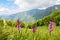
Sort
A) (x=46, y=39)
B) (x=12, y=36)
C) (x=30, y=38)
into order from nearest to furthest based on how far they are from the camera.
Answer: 1. (x=12, y=36)
2. (x=30, y=38)
3. (x=46, y=39)

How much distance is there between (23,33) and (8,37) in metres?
0.61

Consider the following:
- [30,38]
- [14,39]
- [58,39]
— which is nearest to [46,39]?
[58,39]

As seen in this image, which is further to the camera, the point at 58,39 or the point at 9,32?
the point at 58,39

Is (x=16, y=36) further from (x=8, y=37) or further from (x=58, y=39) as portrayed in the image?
(x=58, y=39)

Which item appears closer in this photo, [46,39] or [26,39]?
[26,39]

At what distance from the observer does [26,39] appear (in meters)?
5.54

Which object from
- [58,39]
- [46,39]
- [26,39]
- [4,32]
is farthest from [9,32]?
[58,39]

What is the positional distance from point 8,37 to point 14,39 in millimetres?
185

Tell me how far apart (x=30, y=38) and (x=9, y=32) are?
592mm

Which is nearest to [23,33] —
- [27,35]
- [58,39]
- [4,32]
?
[27,35]

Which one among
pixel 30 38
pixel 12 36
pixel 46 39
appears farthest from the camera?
pixel 46 39

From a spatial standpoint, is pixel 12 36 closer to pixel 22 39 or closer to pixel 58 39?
pixel 22 39

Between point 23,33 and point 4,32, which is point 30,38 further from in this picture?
point 4,32

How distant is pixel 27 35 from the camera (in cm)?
602
